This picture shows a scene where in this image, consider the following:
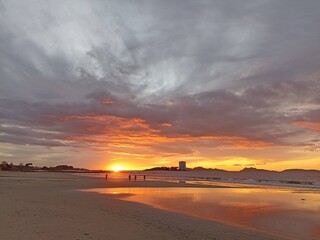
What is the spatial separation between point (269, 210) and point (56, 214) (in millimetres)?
16517

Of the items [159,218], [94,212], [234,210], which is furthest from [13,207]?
[234,210]

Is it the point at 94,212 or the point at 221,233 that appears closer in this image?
the point at 221,233

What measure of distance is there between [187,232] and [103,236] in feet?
14.1

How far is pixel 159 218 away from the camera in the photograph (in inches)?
756

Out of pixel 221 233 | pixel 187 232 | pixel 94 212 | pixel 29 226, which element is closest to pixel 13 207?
pixel 94 212

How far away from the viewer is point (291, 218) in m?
22.6

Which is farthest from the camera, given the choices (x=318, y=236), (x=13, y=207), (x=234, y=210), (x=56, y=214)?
(x=234, y=210)

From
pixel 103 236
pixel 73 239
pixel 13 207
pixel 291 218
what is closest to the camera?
pixel 73 239

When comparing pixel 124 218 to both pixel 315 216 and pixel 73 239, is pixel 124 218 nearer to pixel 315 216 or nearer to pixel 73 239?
pixel 73 239

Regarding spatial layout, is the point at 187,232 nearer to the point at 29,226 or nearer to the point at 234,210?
the point at 29,226

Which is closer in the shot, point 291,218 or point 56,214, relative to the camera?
point 56,214

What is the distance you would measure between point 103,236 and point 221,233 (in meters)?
5.76

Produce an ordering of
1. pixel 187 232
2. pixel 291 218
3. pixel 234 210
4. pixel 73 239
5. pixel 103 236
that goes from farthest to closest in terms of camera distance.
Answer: pixel 234 210 → pixel 291 218 → pixel 187 232 → pixel 103 236 → pixel 73 239

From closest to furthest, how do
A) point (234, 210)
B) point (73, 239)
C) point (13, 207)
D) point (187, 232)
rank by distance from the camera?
point (73, 239), point (187, 232), point (13, 207), point (234, 210)
